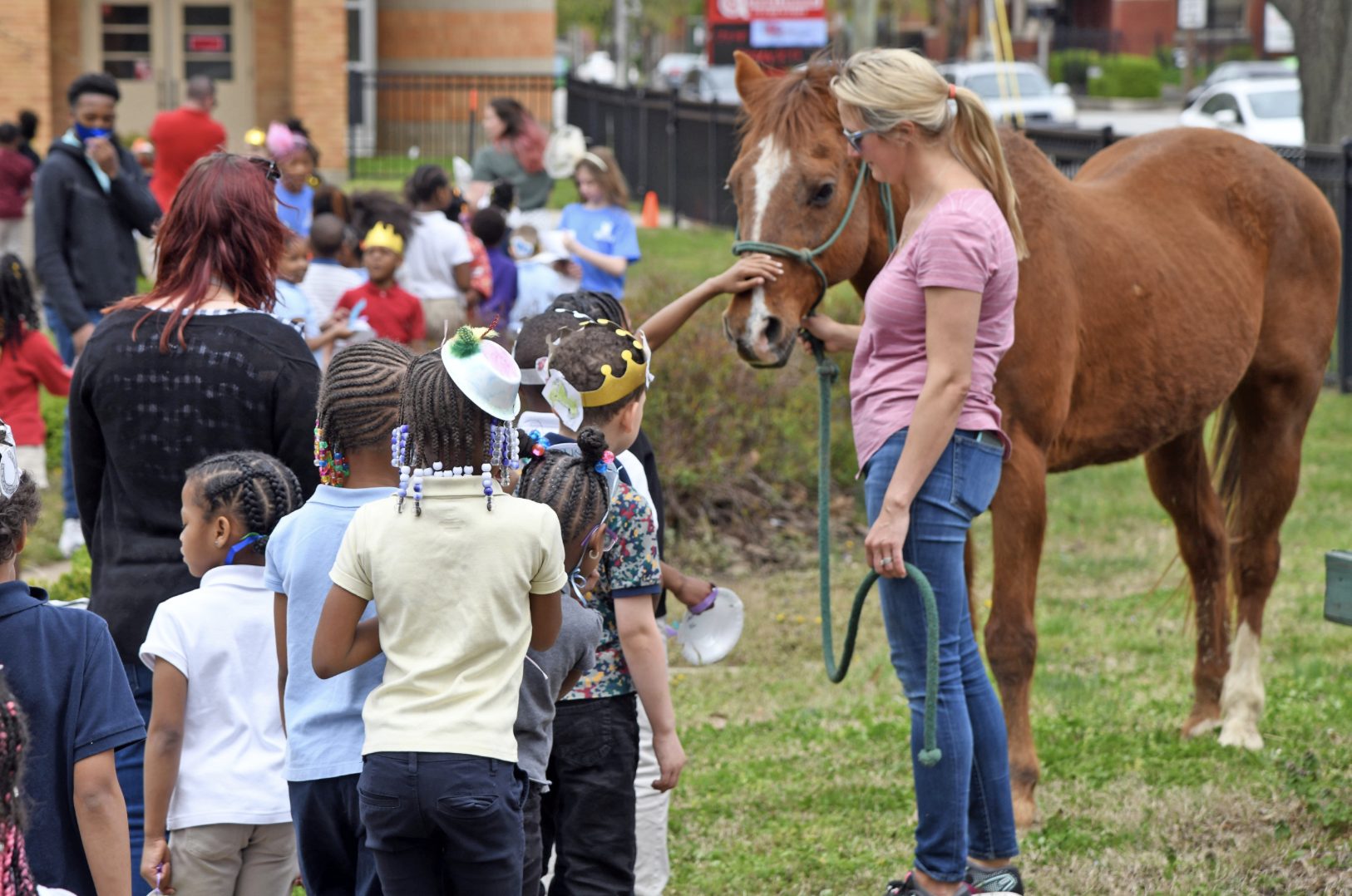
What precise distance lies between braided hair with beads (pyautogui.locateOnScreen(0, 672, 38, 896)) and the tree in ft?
51.2

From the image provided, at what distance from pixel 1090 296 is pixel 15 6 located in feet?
72.4

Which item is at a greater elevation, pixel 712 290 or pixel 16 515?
pixel 712 290

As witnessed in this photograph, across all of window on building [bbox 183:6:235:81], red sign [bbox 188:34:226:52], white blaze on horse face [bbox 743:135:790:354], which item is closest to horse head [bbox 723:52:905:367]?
white blaze on horse face [bbox 743:135:790:354]

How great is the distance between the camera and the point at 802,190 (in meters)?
4.60

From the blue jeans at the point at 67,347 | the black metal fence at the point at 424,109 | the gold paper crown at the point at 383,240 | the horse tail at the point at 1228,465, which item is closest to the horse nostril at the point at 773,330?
the horse tail at the point at 1228,465

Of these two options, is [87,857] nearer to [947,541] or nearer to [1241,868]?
[947,541]

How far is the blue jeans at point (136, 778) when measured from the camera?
352cm

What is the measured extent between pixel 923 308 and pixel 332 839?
6.09ft

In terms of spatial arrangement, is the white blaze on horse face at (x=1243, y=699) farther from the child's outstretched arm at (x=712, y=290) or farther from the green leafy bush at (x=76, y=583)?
the green leafy bush at (x=76, y=583)

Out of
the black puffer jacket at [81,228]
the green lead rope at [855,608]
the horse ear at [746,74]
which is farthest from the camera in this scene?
the black puffer jacket at [81,228]

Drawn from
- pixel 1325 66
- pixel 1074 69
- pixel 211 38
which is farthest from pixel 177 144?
pixel 1074 69

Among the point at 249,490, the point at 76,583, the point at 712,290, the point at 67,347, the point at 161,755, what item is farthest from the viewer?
the point at 67,347

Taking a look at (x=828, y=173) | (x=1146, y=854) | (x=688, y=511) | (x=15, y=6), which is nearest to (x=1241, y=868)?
(x=1146, y=854)

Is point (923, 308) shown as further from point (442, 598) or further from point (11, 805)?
point (11, 805)
